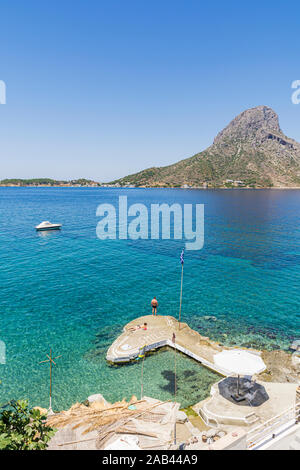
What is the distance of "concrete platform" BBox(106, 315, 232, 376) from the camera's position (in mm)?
21062

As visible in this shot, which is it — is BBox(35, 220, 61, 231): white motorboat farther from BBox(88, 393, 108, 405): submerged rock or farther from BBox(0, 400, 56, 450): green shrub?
BBox(0, 400, 56, 450): green shrub

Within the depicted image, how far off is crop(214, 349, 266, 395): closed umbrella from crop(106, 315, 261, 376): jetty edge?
457 centimetres

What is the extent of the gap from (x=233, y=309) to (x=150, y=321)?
10.5m

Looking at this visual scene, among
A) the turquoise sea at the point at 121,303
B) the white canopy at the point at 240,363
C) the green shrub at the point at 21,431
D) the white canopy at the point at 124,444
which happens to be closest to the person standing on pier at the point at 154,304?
the turquoise sea at the point at 121,303

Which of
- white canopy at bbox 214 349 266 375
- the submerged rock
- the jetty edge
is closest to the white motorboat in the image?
the jetty edge

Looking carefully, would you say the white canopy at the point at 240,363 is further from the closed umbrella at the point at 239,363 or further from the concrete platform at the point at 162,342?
the concrete platform at the point at 162,342

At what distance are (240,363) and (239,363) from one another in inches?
2.4

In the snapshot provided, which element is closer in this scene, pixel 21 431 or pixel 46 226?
pixel 21 431

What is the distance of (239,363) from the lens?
51.4 ft

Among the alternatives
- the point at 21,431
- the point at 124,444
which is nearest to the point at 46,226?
the point at 124,444

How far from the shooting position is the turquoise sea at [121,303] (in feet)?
63.0

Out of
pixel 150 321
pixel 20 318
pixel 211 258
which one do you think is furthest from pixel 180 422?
pixel 211 258

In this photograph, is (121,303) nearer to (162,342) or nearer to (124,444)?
(162,342)

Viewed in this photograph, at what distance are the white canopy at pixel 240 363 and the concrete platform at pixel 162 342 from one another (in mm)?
4589
